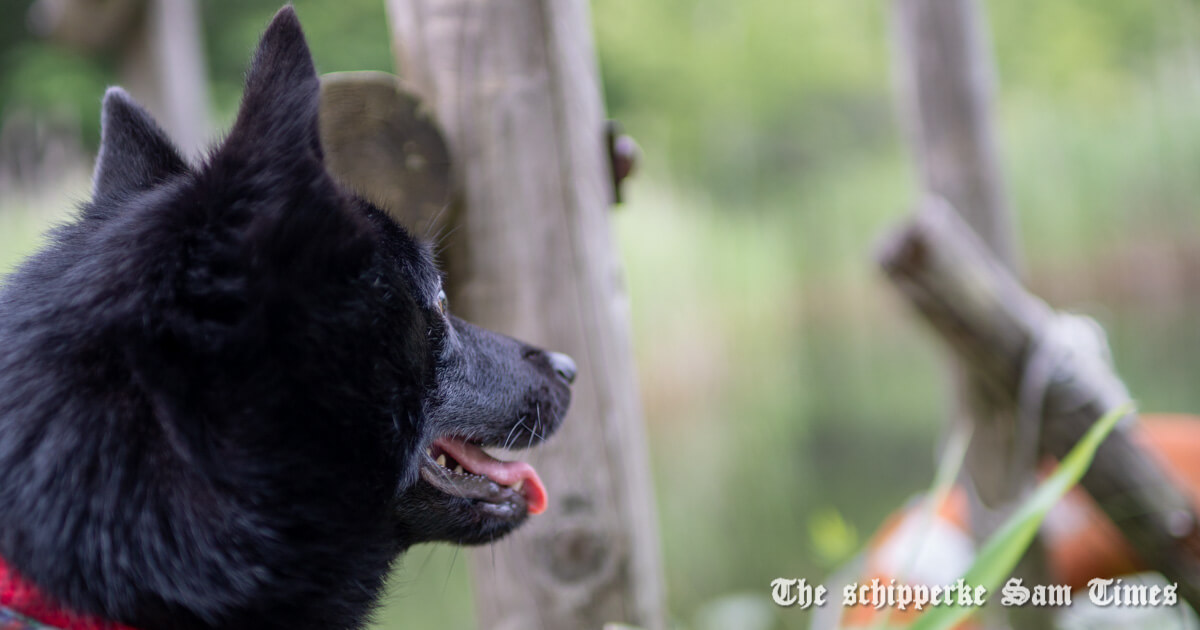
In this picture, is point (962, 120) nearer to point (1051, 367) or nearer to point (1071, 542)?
point (1051, 367)

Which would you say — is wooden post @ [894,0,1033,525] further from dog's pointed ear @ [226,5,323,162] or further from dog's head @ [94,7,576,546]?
dog's pointed ear @ [226,5,323,162]

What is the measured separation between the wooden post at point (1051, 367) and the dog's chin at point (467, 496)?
1.20m

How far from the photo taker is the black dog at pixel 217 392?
94cm

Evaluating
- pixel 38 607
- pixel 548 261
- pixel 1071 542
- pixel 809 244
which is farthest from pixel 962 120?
pixel 809 244

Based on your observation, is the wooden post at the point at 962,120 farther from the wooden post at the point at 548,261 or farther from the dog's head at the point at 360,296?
the dog's head at the point at 360,296

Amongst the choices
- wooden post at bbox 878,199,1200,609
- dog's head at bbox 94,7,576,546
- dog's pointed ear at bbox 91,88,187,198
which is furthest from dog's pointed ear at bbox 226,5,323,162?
wooden post at bbox 878,199,1200,609

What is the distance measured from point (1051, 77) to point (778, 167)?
15.2ft

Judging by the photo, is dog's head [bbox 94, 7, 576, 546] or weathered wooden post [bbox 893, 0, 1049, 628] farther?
weathered wooden post [bbox 893, 0, 1049, 628]

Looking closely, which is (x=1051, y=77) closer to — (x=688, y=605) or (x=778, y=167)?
(x=778, y=167)

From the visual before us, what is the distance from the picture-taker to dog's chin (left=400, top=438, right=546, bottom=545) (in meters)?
1.31

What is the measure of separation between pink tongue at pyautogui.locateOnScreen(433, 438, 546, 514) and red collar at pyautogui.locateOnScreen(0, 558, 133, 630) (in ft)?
1.88

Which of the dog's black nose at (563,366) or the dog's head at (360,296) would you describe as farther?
the dog's black nose at (563,366)

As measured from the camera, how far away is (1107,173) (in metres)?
8.11

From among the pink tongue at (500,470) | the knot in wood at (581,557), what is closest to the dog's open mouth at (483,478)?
the pink tongue at (500,470)
